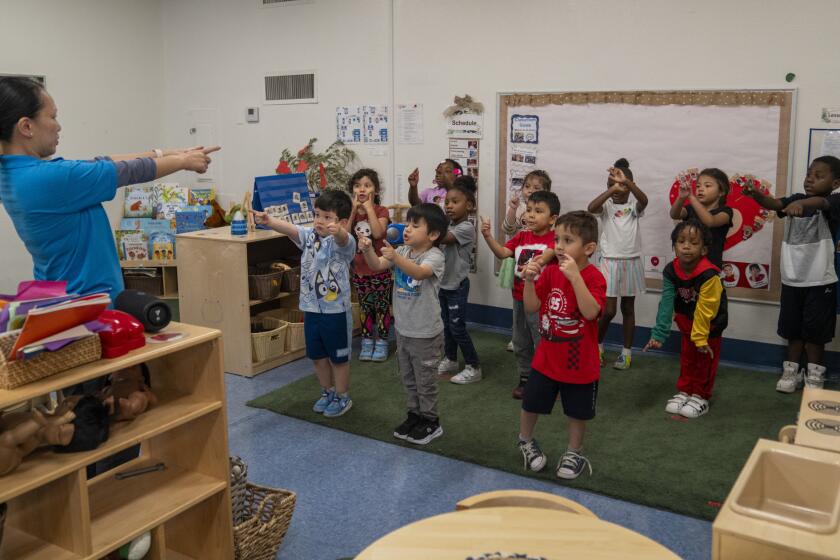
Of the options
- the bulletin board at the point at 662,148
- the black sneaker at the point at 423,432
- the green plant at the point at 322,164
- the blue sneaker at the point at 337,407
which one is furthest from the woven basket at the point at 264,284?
the bulletin board at the point at 662,148

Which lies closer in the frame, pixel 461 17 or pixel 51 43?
pixel 461 17

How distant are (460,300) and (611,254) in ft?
3.34

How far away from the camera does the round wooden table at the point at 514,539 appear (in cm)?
160

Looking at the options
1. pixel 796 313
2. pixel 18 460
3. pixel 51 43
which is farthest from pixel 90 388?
pixel 51 43

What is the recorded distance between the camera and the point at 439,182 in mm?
5352

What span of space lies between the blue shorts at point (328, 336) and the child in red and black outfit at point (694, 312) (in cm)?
160

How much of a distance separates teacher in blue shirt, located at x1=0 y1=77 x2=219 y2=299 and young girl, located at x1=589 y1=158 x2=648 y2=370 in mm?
2957

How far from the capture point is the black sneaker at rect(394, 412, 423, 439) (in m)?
3.74

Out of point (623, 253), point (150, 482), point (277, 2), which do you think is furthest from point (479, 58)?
point (150, 482)

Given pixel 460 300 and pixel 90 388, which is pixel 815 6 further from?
pixel 90 388

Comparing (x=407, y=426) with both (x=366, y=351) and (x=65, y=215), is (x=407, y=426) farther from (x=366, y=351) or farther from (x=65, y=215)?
(x=65, y=215)

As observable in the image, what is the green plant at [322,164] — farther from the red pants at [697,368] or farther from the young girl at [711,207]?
the red pants at [697,368]

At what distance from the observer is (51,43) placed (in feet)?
20.8

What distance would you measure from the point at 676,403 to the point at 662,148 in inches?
67.0
